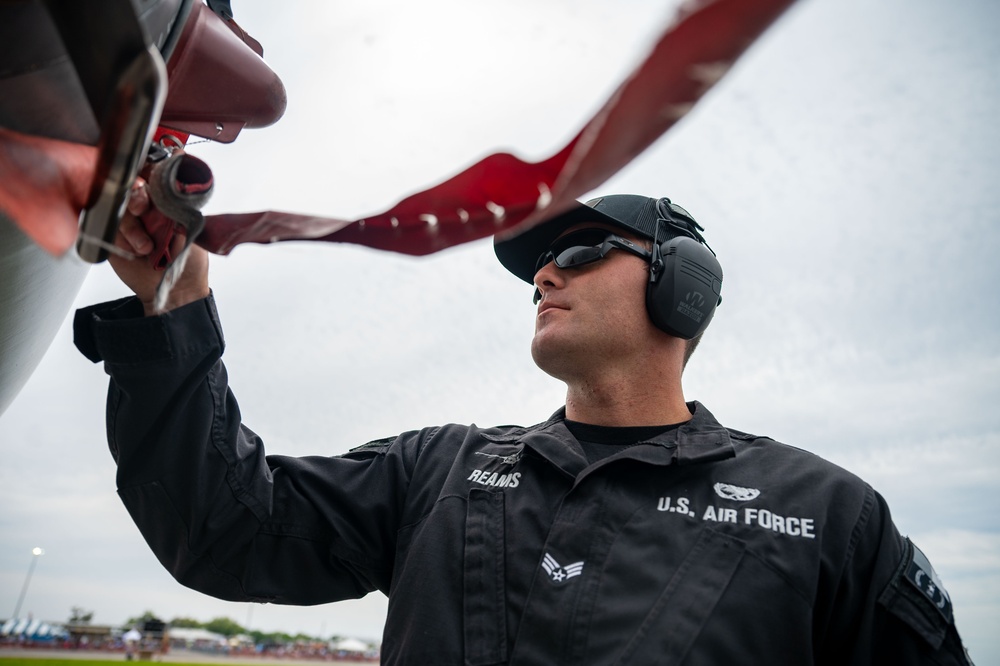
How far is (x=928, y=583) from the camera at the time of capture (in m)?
1.68

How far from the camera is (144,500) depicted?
1610mm

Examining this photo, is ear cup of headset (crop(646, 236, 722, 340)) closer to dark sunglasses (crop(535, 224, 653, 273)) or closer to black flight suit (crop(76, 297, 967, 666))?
dark sunglasses (crop(535, 224, 653, 273))

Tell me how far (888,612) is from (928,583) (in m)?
0.17

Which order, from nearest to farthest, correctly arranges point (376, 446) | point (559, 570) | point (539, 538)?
point (559, 570), point (539, 538), point (376, 446)

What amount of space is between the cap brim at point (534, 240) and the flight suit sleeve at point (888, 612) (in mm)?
1288

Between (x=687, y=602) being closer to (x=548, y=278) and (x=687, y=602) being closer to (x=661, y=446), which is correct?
(x=661, y=446)

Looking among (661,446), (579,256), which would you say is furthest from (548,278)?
(661,446)

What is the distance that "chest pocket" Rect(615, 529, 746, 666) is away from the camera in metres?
1.48

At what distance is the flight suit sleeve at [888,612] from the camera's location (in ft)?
5.23

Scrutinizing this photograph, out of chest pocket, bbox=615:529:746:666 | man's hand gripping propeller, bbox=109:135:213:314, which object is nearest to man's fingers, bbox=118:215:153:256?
man's hand gripping propeller, bbox=109:135:213:314

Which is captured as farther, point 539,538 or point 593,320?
point 593,320

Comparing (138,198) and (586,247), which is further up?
(586,247)

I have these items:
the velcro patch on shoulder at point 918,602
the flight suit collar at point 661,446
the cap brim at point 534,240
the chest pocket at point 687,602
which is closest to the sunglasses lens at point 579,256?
the cap brim at point 534,240

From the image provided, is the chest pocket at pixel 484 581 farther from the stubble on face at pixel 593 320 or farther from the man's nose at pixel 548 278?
the man's nose at pixel 548 278
